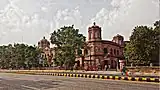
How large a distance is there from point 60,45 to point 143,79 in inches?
1252

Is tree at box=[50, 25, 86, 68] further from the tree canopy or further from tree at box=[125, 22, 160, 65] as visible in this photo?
the tree canopy

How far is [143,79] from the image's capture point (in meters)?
19.4

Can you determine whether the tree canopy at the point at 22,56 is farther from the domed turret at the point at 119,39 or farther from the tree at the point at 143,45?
the tree at the point at 143,45

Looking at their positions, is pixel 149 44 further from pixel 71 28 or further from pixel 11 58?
pixel 11 58

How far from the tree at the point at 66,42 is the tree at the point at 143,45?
11.6 m

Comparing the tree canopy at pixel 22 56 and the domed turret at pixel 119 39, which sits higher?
the domed turret at pixel 119 39

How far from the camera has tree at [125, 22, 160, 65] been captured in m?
40.8

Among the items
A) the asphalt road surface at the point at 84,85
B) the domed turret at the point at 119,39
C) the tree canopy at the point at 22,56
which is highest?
the domed turret at the point at 119,39

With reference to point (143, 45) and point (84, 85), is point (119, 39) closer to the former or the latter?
point (143, 45)

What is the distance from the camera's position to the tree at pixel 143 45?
4084 centimetres

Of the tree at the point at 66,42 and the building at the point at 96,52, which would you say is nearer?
the tree at the point at 66,42

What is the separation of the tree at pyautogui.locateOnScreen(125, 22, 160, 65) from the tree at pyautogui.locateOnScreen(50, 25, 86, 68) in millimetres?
11560

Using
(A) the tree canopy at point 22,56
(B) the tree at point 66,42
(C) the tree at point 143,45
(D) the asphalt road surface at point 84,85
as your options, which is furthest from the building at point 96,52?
(D) the asphalt road surface at point 84,85

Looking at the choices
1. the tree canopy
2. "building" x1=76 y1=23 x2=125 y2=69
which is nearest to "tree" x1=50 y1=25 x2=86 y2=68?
"building" x1=76 y1=23 x2=125 y2=69
